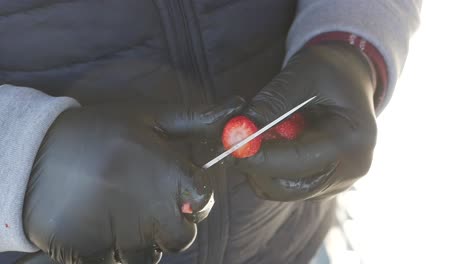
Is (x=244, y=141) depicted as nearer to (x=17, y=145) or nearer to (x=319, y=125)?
(x=319, y=125)

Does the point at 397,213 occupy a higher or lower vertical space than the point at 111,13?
lower

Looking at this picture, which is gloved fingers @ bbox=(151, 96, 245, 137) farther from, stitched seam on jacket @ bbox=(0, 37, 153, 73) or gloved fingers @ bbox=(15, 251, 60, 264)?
gloved fingers @ bbox=(15, 251, 60, 264)

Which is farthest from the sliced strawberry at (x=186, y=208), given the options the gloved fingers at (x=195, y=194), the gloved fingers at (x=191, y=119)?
the gloved fingers at (x=191, y=119)

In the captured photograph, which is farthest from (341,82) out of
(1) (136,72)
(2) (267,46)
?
(1) (136,72)

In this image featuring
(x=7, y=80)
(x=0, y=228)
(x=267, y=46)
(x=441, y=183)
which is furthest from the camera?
(x=441, y=183)

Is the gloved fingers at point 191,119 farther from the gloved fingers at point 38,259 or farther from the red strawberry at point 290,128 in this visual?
the gloved fingers at point 38,259

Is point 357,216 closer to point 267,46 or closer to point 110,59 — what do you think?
point 267,46

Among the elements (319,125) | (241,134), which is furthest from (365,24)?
(241,134)
